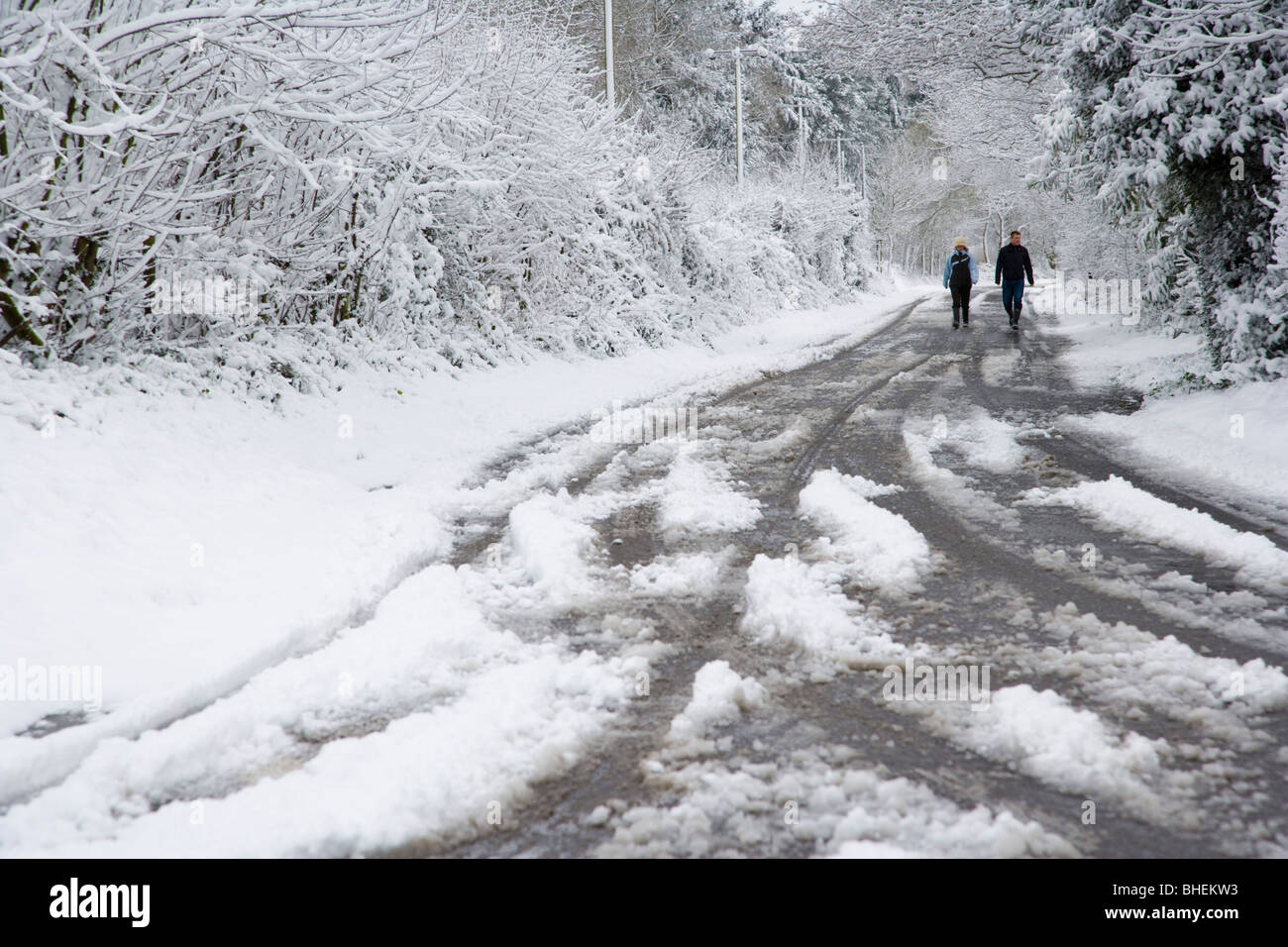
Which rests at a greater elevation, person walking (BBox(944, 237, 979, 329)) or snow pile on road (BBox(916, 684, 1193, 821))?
person walking (BBox(944, 237, 979, 329))

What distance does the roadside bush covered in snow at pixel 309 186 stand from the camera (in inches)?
211

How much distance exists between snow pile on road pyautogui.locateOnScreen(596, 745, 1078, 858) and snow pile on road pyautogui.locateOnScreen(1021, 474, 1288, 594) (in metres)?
2.36

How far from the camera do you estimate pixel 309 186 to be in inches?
290

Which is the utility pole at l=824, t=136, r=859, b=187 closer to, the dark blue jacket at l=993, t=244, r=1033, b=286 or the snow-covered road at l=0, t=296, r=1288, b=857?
the dark blue jacket at l=993, t=244, r=1033, b=286

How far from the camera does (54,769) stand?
253cm

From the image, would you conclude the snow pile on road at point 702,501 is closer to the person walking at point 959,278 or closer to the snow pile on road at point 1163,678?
the snow pile on road at point 1163,678

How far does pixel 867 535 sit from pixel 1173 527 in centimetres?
159

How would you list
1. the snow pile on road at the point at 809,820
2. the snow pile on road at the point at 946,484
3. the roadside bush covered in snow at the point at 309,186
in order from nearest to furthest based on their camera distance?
the snow pile on road at the point at 809,820
the snow pile on road at the point at 946,484
the roadside bush covered in snow at the point at 309,186

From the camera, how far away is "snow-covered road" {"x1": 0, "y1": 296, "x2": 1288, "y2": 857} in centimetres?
214

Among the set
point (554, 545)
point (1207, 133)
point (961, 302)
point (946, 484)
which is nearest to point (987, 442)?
point (946, 484)

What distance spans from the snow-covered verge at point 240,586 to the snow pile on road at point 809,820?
1.36 feet

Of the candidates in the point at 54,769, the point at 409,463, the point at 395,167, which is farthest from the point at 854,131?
the point at 54,769

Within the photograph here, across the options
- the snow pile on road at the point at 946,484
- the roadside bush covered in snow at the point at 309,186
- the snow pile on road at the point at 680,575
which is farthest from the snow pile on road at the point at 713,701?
the roadside bush covered in snow at the point at 309,186

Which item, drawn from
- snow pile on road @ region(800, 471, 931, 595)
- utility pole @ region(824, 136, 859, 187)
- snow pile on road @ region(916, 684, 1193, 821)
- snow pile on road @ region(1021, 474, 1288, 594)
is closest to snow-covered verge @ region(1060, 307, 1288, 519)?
snow pile on road @ region(1021, 474, 1288, 594)
